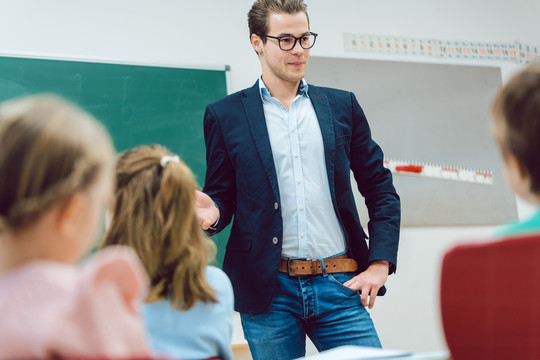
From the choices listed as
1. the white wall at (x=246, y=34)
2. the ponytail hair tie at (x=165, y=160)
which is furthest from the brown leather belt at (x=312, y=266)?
the white wall at (x=246, y=34)

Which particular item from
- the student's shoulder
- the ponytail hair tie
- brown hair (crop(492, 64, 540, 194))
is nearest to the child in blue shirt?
brown hair (crop(492, 64, 540, 194))

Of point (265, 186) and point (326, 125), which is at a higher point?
point (326, 125)

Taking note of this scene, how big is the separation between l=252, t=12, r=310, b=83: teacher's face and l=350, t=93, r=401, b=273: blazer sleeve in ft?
0.81

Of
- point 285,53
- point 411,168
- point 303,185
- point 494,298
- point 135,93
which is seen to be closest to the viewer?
point 494,298

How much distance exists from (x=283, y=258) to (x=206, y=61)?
5.72 ft

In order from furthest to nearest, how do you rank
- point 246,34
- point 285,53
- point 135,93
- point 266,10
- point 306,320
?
1. point 246,34
2. point 135,93
3. point 266,10
4. point 285,53
5. point 306,320

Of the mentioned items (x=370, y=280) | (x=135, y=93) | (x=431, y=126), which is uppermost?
(x=135, y=93)

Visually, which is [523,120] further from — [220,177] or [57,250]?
[220,177]

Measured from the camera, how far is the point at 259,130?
1908mm

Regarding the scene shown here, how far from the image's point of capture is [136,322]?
0.68 meters

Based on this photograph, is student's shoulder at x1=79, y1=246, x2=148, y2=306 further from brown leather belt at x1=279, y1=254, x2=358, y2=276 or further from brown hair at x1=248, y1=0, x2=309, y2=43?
brown hair at x1=248, y1=0, x2=309, y2=43

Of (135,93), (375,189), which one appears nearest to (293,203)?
(375,189)

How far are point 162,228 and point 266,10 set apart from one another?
1205mm

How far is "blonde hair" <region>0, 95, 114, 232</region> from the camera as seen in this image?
67cm
